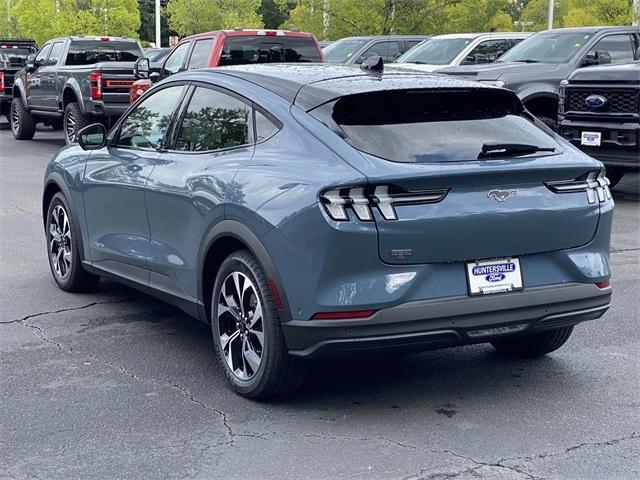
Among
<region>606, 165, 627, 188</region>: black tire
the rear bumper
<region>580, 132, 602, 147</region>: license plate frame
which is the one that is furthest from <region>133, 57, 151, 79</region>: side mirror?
the rear bumper

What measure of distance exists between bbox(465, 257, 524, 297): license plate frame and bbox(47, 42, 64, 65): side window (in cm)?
1617

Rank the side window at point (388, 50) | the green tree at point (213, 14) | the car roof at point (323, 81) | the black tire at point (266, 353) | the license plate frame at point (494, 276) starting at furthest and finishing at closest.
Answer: the green tree at point (213, 14) → the side window at point (388, 50) → the car roof at point (323, 81) → the black tire at point (266, 353) → the license plate frame at point (494, 276)

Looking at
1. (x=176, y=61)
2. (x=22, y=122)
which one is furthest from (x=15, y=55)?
(x=176, y=61)

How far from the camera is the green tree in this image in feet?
157

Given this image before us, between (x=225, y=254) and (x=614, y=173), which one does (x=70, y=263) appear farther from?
(x=614, y=173)

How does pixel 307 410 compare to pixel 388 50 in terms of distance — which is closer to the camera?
pixel 307 410

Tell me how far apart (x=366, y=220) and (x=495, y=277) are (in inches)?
28.7

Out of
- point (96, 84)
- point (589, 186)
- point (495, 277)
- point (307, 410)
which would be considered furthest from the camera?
point (96, 84)

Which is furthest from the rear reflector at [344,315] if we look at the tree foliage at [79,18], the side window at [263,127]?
the tree foliage at [79,18]

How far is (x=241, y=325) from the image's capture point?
533 cm

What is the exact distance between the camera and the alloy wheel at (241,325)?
5.20 metres

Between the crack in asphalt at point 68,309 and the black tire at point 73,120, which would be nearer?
the crack in asphalt at point 68,309

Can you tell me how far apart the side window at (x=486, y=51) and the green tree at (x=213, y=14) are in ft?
98.4

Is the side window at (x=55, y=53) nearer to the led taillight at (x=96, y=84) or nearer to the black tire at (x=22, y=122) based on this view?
the black tire at (x=22, y=122)
